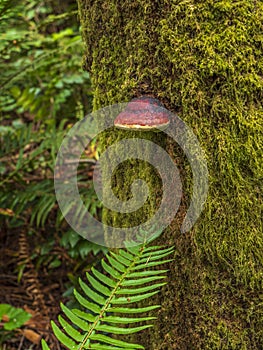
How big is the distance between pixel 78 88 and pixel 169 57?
4.09m

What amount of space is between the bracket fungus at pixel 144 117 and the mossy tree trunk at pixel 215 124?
0.08 meters

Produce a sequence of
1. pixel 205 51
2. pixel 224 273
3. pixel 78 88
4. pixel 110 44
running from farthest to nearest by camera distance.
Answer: pixel 78 88 < pixel 110 44 < pixel 224 273 < pixel 205 51

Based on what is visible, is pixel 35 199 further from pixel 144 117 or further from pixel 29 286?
pixel 144 117

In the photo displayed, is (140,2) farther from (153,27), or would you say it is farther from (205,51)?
(205,51)

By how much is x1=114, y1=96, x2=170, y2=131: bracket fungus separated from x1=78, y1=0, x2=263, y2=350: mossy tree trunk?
0.08 meters

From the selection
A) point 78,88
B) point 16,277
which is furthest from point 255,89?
point 78,88

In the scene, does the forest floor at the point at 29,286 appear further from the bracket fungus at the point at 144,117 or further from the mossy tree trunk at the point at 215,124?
the bracket fungus at the point at 144,117

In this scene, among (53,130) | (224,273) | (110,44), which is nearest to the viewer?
(224,273)

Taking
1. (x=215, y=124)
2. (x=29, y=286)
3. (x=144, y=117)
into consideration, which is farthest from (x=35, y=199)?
(x=215, y=124)

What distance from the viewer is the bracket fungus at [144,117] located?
70.6 inches

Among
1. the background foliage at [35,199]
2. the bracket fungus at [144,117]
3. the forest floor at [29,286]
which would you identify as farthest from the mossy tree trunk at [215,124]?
the forest floor at [29,286]

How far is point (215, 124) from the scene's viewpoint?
5.93 feet

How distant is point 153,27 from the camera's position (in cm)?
190

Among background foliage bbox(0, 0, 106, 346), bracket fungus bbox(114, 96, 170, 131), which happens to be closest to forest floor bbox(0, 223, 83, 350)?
background foliage bbox(0, 0, 106, 346)
